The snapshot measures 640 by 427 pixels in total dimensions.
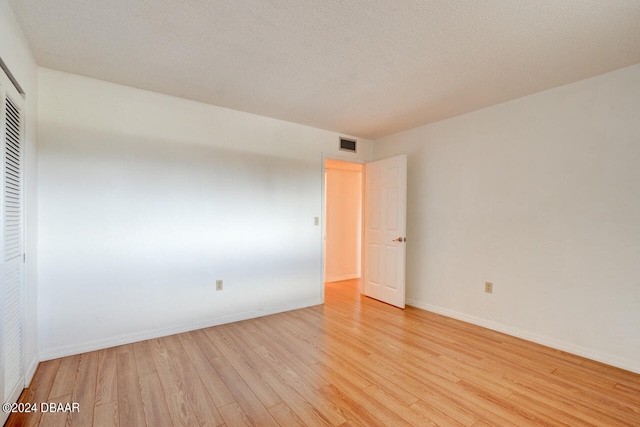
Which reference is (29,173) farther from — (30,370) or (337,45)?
(337,45)

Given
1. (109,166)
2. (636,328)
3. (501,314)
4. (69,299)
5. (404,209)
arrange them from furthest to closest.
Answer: (404,209) < (501,314) < (109,166) < (69,299) < (636,328)

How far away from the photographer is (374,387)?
201 cm

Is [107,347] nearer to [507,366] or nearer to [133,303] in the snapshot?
[133,303]

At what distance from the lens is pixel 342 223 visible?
5.59m

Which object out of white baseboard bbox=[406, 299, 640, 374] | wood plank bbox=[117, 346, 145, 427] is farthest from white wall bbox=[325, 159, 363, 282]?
wood plank bbox=[117, 346, 145, 427]

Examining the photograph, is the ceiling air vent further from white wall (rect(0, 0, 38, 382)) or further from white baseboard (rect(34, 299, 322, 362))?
white wall (rect(0, 0, 38, 382))

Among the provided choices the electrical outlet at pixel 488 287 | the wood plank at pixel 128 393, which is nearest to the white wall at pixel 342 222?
the electrical outlet at pixel 488 287

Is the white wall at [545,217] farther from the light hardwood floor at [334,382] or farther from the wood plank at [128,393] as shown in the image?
the wood plank at [128,393]

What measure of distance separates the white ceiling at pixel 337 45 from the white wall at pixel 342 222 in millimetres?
2562

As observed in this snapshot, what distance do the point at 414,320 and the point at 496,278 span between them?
1.00 m

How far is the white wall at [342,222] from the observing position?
17.7ft

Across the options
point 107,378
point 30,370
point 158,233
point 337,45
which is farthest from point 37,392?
point 337,45

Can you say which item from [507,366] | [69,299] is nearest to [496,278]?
[507,366]

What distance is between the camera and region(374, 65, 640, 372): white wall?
7.59 feet
